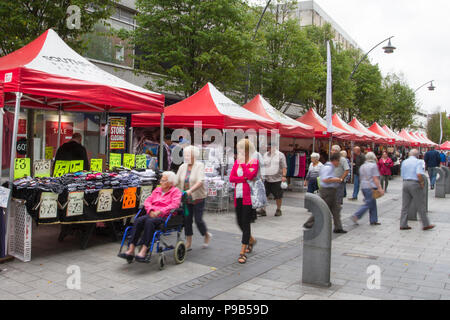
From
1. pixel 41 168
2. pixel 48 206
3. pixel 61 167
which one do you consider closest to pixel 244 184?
→ pixel 48 206

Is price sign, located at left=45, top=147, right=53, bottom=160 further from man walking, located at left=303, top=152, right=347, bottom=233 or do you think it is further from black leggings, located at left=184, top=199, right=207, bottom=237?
man walking, located at left=303, top=152, right=347, bottom=233

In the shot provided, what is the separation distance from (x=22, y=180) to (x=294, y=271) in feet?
13.9

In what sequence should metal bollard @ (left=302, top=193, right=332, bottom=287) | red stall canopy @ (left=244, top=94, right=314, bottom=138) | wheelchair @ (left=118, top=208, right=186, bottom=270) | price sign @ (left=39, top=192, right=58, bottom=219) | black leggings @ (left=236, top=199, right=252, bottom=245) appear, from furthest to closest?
red stall canopy @ (left=244, top=94, right=314, bottom=138) → black leggings @ (left=236, top=199, right=252, bottom=245) → price sign @ (left=39, top=192, right=58, bottom=219) → wheelchair @ (left=118, top=208, right=186, bottom=270) → metal bollard @ (left=302, top=193, right=332, bottom=287)

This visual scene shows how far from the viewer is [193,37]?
14.5 meters

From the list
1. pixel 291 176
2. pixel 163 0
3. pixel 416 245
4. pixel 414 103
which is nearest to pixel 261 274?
pixel 416 245

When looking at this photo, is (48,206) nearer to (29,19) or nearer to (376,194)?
(29,19)

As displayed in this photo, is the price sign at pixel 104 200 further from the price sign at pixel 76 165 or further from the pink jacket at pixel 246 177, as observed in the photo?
the pink jacket at pixel 246 177

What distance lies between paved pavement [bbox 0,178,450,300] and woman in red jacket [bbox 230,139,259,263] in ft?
1.61

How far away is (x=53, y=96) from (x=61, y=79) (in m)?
0.30

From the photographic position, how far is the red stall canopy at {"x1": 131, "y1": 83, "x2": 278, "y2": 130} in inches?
424

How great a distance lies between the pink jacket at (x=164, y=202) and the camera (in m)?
5.79

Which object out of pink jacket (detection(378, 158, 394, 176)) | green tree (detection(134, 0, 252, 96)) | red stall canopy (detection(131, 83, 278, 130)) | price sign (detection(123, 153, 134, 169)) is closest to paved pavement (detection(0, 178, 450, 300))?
price sign (detection(123, 153, 134, 169))

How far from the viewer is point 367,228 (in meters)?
9.32

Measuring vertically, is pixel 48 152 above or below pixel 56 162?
above
